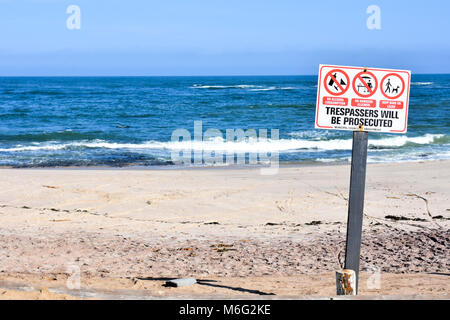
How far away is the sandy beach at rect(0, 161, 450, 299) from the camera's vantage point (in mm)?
5223

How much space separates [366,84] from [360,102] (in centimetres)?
14

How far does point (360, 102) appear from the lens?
13.6ft

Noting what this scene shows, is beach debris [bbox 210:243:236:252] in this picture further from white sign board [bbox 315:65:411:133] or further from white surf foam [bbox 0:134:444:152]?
white surf foam [bbox 0:134:444:152]

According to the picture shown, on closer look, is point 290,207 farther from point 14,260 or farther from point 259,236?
point 14,260

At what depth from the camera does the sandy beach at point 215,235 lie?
522 centimetres

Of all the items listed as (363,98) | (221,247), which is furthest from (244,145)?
(363,98)

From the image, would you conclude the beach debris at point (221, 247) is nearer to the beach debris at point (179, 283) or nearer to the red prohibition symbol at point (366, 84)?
the beach debris at point (179, 283)

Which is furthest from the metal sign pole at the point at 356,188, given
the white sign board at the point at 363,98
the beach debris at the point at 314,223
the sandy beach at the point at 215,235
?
the beach debris at the point at 314,223

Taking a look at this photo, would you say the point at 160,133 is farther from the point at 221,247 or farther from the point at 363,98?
the point at 363,98

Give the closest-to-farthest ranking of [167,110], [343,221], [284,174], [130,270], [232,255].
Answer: [130,270] < [232,255] < [343,221] < [284,174] < [167,110]

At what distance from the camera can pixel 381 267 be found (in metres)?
6.05

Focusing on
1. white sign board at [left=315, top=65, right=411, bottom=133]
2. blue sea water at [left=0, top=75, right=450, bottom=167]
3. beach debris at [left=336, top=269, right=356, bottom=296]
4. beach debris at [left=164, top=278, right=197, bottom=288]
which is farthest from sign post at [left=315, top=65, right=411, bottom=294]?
blue sea water at [left=0, top=75, right=450, bottom=167]
